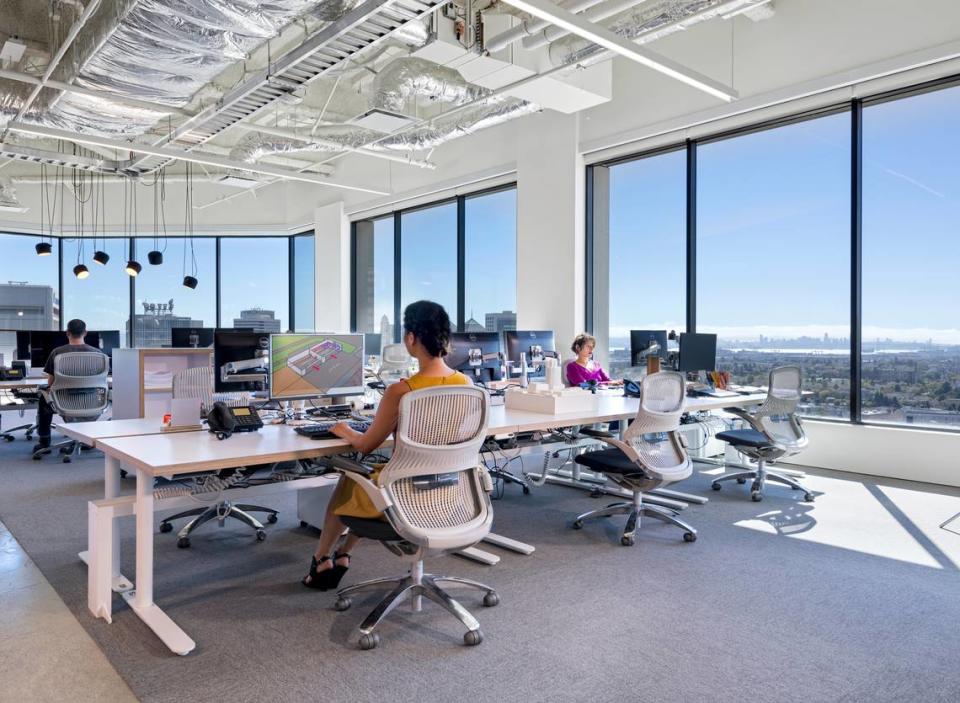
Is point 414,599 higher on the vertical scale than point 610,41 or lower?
lower

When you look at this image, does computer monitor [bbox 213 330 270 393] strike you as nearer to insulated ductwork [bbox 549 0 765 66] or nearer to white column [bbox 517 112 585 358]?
insulated ductwork [bbox 549 0 765 66]

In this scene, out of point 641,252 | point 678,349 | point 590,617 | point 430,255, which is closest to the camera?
point 590,617

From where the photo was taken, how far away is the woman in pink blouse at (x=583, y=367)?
18.8 feet

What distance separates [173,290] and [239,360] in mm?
9135

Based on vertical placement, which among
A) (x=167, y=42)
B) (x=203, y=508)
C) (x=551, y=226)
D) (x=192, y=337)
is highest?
(x=167, y=42)

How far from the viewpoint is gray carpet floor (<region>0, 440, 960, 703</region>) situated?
2.25 m

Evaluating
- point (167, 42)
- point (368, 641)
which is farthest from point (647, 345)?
point (167, 42)

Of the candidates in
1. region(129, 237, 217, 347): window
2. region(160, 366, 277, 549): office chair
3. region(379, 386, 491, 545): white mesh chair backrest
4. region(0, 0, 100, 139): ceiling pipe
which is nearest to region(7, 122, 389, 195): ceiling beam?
region(0, 0, 100, 139): ceiling pipe

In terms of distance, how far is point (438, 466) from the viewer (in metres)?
2.51

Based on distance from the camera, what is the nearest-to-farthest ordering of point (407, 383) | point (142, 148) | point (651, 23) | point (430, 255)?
point (407, 383) → point (651, 23) → point (142, 148) → point (430, 255)

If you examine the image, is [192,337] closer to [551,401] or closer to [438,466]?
[551,401]

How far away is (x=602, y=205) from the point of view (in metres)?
7.59

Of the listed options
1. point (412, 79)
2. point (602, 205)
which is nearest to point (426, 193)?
point (602, 205)

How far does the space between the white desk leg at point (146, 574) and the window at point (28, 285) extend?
32.9ft
